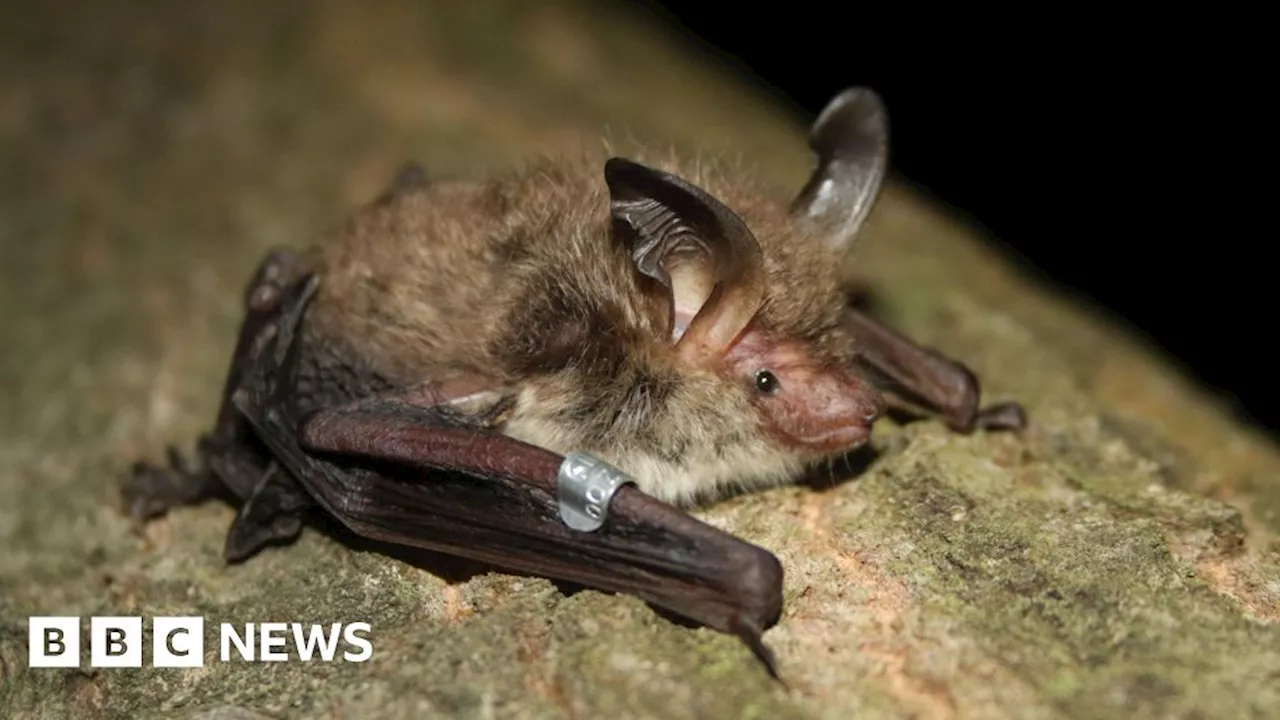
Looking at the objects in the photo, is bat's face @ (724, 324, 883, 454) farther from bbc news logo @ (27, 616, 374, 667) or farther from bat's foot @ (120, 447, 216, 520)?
bat's foot @ (120, 447, 216, 520)

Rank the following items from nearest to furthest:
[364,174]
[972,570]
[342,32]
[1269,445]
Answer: [972,570]
[1269,445]
[364,174]
[342,32]

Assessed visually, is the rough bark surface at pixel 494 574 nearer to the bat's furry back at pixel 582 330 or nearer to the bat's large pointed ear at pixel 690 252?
the bat's furry back at pixel 582 330

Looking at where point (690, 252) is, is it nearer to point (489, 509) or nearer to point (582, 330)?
point (582, 330)

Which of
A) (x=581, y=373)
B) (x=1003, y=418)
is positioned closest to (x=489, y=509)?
(x=581, y=373)

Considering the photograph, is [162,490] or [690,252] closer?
[690,252]

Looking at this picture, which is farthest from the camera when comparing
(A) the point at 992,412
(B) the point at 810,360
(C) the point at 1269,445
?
(C) the point at 1269,445

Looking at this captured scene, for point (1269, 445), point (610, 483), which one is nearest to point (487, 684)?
point (610, 483)

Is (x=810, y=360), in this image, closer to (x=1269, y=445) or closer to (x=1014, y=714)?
(x=1014, y=714)
